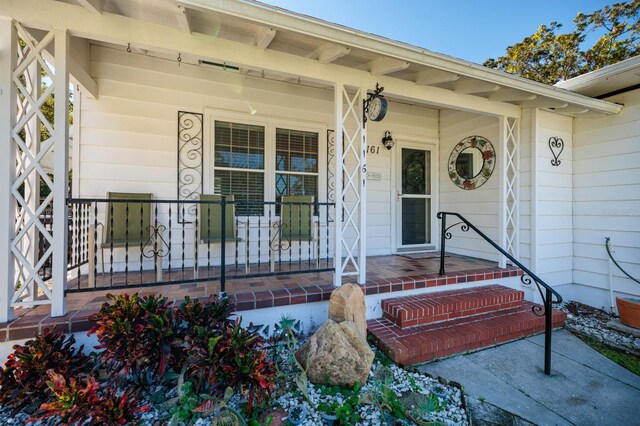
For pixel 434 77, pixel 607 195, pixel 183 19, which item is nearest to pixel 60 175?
pixel 183 19

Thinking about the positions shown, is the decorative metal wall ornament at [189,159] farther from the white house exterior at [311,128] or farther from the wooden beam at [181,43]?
the wooden beam at [181,43]

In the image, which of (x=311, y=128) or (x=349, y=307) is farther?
(x=311, y=128)

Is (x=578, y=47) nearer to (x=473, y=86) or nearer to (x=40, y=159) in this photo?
(x=473, y=86)

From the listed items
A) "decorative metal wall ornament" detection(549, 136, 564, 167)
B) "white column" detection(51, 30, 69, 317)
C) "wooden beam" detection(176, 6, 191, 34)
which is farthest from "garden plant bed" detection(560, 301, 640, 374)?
"white column" detection(51, 30, 69, 317)

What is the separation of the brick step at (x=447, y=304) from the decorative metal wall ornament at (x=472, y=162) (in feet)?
6.20

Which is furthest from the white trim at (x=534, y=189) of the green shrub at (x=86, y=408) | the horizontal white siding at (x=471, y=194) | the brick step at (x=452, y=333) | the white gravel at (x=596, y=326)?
the green shrub at (x=86, y=408)

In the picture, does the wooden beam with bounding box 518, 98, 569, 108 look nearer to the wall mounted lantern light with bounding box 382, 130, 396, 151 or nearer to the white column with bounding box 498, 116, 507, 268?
the white column with bounding box 498, 116, 507, 268

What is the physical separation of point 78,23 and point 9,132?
0.97m

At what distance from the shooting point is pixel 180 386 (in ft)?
6.23

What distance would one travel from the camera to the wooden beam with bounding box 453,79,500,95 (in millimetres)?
3262

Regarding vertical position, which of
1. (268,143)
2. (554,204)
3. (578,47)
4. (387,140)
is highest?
(578,47)

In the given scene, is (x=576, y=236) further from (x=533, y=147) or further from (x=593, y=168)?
(x=533, y=147)

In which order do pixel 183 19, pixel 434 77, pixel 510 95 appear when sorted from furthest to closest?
1. pixel 510 95
2. pixel 434 77
3. pixel 183 19

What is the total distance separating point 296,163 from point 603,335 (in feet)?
14.2
